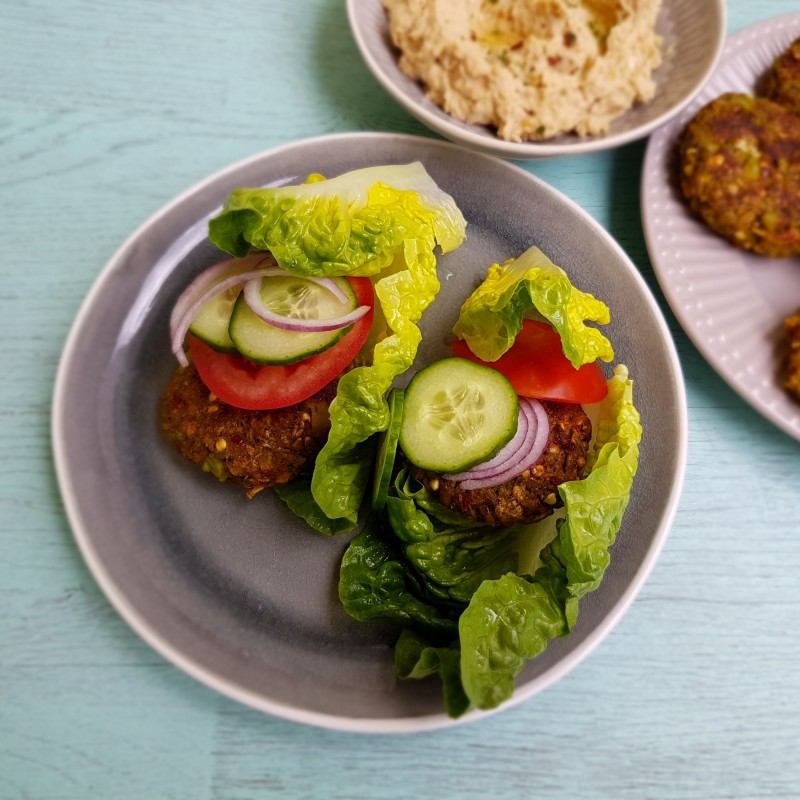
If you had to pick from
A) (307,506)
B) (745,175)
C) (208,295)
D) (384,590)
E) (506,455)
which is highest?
(745,175)

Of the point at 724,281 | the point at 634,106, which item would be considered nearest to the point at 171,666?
the point at 724,281

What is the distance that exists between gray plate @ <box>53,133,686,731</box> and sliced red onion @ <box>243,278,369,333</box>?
1.30 feet

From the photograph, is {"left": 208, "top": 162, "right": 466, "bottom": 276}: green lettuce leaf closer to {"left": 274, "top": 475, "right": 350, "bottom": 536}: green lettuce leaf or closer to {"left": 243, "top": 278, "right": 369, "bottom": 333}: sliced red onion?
{"left": 243, "top": 278, "right": 369, "bottom": 333}: sliced red onion

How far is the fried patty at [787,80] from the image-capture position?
8.51 ft

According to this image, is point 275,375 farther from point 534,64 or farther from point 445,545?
point 534,64

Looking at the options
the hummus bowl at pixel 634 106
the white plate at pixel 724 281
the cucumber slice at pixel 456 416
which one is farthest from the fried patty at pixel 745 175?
the cucumber slice at pixel 456 416

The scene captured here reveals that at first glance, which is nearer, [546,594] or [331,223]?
[546,594]

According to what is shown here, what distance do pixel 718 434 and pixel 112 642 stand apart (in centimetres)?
237

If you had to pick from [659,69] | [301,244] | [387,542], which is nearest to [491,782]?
[387,542]

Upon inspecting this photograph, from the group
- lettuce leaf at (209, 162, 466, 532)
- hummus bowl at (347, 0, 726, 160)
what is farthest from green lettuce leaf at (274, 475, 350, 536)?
hummus bowl at (347, 0, 726, 160)

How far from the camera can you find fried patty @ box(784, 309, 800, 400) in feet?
7.60

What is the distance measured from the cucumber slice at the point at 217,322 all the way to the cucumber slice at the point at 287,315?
0.05 meters

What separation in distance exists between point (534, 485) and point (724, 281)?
1.19 metres

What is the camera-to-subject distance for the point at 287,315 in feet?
6.68
